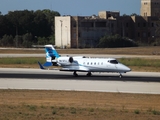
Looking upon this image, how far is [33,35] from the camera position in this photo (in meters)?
146

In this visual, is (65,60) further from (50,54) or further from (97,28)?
(97,28)

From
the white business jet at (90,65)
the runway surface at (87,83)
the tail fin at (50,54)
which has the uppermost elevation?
the tail fin at (50,54)

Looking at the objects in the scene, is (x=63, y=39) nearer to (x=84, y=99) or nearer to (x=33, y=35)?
(x=33, y=35)

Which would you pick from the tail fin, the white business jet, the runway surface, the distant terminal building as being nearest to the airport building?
the distant terminal building

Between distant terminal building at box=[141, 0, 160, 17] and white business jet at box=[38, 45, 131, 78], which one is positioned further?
distant terminal building at box=[141, 0, 160, 17]

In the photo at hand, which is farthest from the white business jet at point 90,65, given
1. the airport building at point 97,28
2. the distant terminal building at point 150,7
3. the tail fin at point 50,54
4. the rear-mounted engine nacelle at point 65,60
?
the distant terminal building at point 150,7

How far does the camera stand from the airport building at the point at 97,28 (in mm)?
122750

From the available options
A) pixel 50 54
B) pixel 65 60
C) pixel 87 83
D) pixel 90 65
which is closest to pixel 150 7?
pixel 50 54

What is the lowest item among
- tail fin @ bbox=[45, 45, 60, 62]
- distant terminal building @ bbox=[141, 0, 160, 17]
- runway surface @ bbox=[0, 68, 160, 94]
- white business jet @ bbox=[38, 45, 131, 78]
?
runway surface @ bbox=[0, 68, 160, 94]

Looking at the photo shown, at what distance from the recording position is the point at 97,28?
127m

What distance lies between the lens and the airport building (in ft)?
→ 403

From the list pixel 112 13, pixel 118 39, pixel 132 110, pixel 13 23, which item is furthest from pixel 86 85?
pixel 13 23

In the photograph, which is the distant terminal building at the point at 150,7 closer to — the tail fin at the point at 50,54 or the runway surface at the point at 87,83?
the tail fin at the point at 50,54

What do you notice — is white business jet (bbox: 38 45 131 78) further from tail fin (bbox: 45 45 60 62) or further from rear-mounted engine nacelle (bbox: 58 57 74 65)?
tail fin (bbox: 45 45 60 62)
